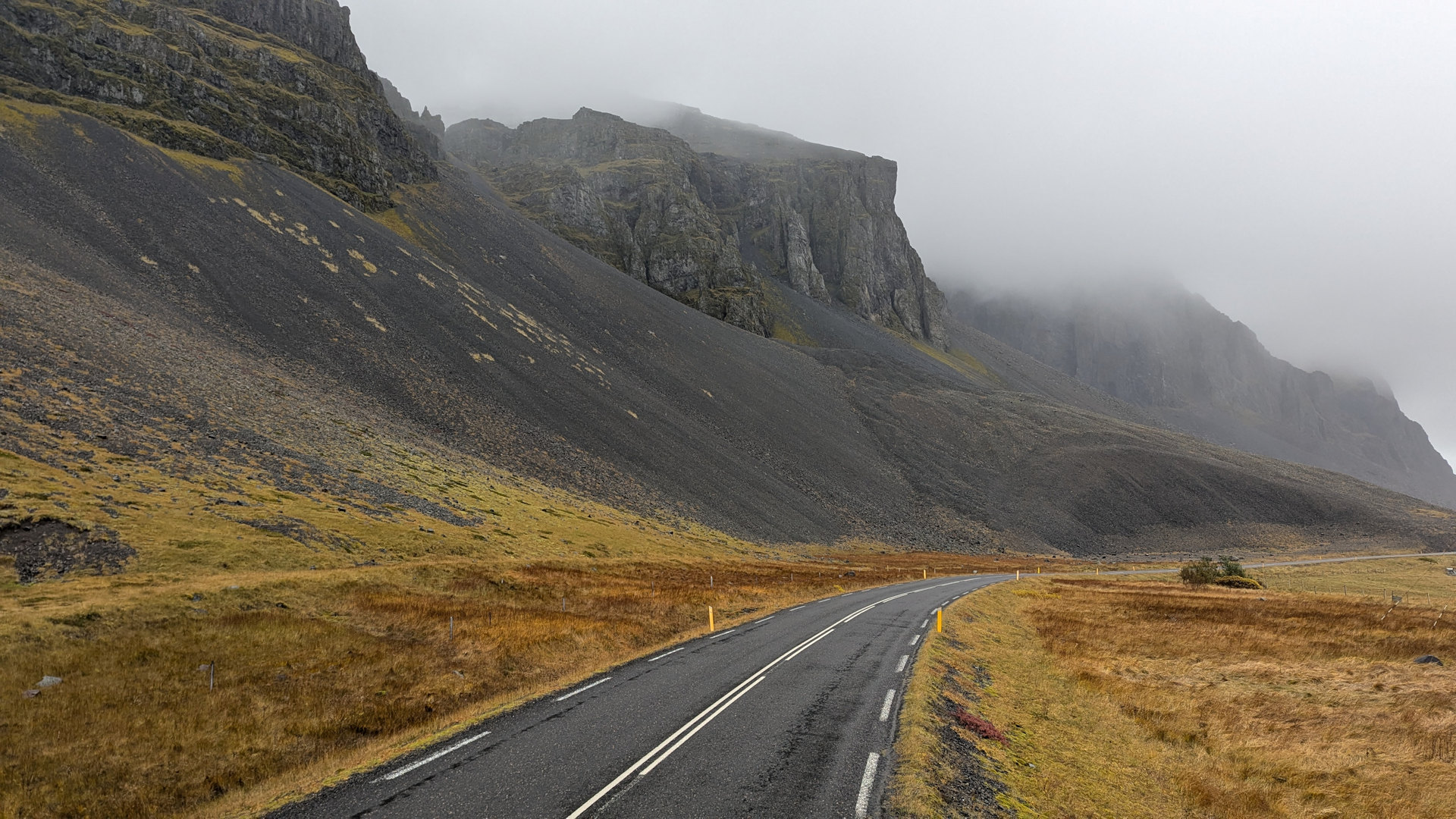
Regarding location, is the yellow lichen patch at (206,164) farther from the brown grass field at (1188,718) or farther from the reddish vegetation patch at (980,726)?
the reddish vegetation patch at (980,726)

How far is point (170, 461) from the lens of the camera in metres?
29.5

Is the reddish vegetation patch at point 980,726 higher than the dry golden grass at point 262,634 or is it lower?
higher

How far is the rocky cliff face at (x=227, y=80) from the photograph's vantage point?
7681 centimetres

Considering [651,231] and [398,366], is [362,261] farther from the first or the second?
[651,231]

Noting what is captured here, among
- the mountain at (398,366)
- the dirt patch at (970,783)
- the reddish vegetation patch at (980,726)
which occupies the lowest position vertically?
the reddish vegetation patch at (980,726)

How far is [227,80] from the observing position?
96.1 metres

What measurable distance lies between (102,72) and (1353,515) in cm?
18893

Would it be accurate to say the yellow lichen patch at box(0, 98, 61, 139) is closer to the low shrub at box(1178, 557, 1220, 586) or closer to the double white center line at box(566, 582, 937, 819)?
the double white center line at box(566, 582, 937, 819)

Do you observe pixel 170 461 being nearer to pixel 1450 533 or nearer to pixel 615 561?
pixel 615 561

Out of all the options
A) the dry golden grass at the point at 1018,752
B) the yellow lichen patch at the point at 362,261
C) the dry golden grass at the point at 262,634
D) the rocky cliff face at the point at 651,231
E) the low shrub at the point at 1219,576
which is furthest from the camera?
the rocky cliff face at the point at 651,231

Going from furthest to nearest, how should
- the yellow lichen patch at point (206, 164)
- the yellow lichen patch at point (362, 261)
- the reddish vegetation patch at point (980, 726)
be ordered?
the yellow lichen patch at point (362, 261) → the yellow lichen patch at point (206, 164) → the reddish vegetation patch at point (980, 726)

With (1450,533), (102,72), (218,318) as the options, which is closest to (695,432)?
(218,318)

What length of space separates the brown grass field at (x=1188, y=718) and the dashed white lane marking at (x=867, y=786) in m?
0.40

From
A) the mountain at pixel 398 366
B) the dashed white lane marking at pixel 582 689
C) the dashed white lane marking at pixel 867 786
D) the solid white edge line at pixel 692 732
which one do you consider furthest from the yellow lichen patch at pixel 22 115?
the dashed white lane marking at pixel 867 786
